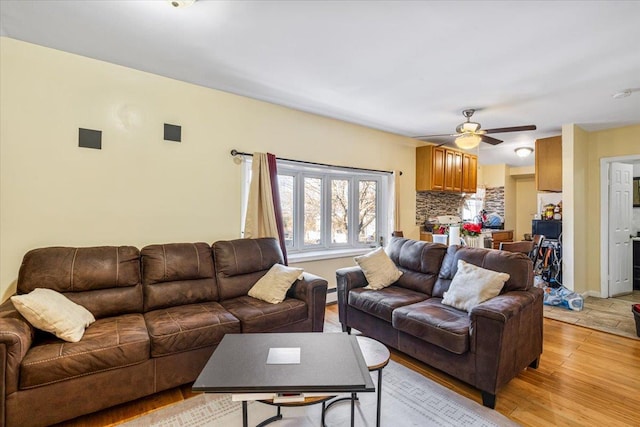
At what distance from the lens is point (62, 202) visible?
2.66m

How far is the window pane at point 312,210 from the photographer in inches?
175

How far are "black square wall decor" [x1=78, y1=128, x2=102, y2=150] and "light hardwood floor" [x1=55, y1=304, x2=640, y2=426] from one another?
2127 mm

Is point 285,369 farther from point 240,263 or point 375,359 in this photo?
point 240,263

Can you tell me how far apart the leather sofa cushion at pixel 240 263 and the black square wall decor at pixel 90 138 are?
137cm

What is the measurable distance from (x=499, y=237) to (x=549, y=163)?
2.20m

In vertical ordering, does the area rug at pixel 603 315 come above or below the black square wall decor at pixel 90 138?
below

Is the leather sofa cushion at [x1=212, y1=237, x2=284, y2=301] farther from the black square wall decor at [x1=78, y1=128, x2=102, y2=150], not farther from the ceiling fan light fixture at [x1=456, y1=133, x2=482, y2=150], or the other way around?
the ceiling fan light fixture at [x1=456, y1=133, x2=482, y2=150]

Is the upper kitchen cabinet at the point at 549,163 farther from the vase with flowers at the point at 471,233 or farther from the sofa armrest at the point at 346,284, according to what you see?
the sofa armrest at the point at 346,284

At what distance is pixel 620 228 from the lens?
4859mm

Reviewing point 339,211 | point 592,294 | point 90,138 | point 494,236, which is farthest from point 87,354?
point 494,236

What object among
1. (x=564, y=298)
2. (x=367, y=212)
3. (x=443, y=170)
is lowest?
(x=564, y=298)

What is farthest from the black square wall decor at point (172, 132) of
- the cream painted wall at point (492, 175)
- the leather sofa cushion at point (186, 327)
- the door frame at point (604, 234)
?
the cream painted wall at point (492, 175)

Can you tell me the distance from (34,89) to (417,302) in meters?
3.73

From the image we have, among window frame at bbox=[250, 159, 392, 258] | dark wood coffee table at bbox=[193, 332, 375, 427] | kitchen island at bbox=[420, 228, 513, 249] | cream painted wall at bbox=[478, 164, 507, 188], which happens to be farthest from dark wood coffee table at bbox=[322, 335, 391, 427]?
cream painted wall at bbox=[478, 164, 507, 188]
